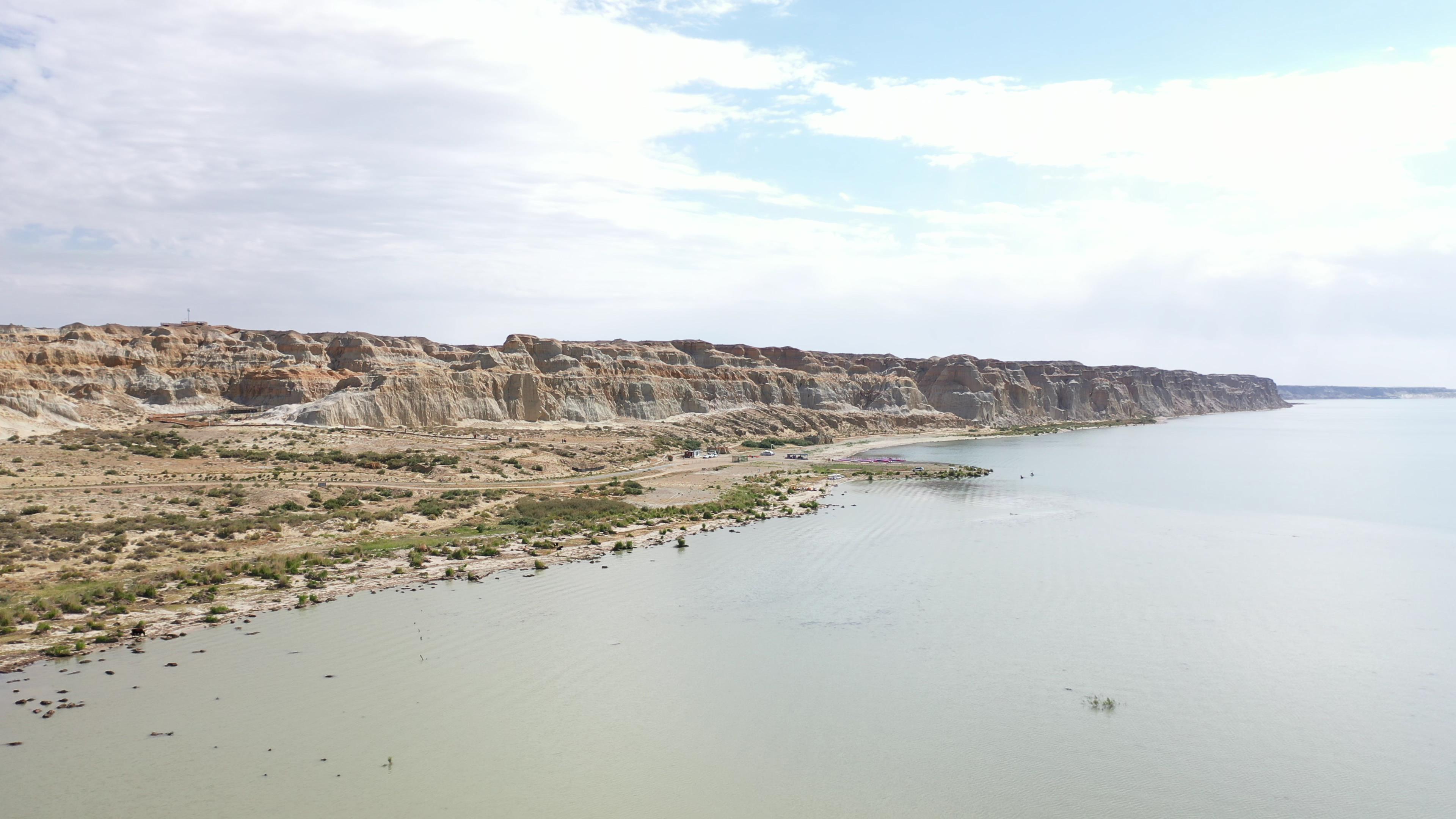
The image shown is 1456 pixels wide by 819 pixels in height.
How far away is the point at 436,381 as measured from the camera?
83.4 m

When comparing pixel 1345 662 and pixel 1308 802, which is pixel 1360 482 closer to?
pixel 1345 662

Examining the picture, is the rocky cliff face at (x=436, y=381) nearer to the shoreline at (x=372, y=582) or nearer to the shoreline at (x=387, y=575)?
the shoreline at (x=387, y=575)

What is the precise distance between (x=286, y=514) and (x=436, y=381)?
167ft

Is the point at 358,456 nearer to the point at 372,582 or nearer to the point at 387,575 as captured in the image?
the point at 387,575

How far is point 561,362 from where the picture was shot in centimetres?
9975

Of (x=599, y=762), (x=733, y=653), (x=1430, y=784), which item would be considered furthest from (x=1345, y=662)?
(x=599, y=762)

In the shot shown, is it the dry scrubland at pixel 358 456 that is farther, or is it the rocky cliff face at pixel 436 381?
the rocky cliff face at pixel 436 381

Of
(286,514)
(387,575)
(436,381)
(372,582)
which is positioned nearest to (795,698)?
(372,582)

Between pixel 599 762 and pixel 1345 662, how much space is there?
18928 millimetres

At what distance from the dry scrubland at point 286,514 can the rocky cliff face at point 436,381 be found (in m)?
14.9

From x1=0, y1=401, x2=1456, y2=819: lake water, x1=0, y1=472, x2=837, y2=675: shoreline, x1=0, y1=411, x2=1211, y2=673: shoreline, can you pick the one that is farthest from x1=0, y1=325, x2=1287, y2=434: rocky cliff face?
x1=0, y1=401, x2=1456, y2=819: lake water

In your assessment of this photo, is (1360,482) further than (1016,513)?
Yes

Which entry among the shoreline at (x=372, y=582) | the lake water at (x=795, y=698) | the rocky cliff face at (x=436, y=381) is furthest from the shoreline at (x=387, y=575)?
the rocky cliff face at (x=436, y=381)

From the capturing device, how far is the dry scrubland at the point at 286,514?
23188mm
